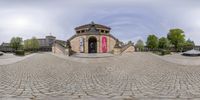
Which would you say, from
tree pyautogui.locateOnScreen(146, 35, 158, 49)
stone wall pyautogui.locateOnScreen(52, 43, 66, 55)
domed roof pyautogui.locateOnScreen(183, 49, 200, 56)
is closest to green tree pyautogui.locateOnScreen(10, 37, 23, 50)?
stone wall pyautogui.locateOnScreen(52, 43, 66, 55)

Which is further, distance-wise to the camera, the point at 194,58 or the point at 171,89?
the point at 194,58

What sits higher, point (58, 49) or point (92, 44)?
point (92, 44)

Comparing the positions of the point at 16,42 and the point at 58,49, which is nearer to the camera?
the point at 16,42

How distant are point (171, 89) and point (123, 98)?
1.63 metres

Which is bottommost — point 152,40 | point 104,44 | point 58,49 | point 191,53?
point 191,53

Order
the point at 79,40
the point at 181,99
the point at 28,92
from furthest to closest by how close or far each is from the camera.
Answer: the point at 79,40 → the point at 28,92 → the point at 181,99

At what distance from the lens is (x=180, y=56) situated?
11539 millimetres

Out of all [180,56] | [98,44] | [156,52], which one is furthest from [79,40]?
[180,56]

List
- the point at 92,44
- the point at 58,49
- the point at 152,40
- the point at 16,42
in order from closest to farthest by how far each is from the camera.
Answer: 1. the point at 152,40
2. the point at 16,42
3. the point at 58,49
4. the point at 92,44

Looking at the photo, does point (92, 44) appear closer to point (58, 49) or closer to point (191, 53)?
point (58, 49)

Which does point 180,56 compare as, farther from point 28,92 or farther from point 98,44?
point 98,44

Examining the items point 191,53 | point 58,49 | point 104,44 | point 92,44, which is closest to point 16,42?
point 58,49

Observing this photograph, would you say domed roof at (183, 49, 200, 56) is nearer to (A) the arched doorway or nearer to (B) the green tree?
(B) the green tree

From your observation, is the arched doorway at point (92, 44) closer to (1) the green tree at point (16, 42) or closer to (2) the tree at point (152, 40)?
(1) the green tree at point (16, 42)
